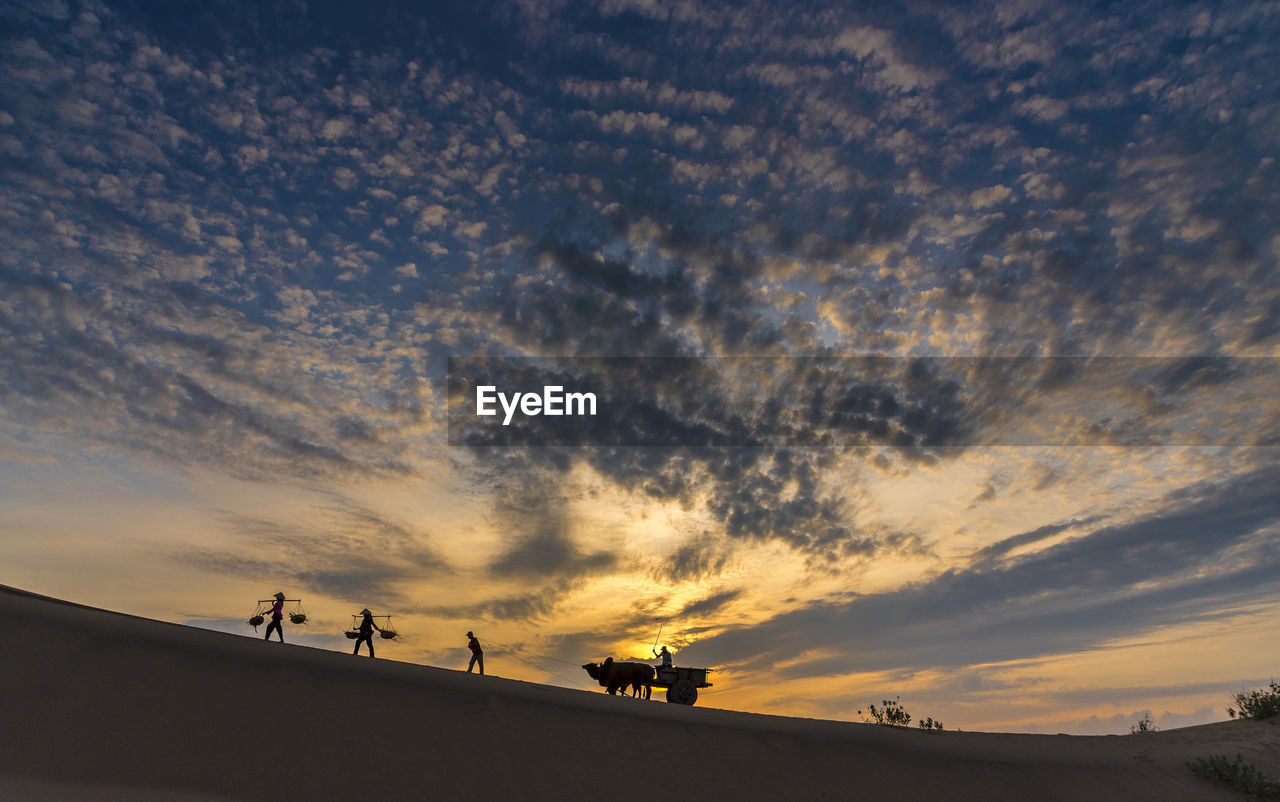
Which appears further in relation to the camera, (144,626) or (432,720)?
(144,626)

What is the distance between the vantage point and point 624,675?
2700 cm

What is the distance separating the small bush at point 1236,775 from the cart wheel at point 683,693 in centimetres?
1668

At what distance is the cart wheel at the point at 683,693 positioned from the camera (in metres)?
27.1

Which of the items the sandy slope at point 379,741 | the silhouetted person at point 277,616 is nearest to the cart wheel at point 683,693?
the sandy slope at point 379,741

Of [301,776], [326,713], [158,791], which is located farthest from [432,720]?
[158,791]

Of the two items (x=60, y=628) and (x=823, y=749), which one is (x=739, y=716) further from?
(x=60, y=628)

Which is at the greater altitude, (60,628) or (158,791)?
(60,628)

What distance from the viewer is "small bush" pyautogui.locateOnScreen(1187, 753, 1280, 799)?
69.5 feet

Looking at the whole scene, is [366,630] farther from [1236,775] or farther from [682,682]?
[1236,775]

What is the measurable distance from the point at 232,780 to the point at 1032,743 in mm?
25931

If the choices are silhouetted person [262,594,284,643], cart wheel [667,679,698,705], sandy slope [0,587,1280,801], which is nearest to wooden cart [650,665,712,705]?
cart wheel [667,679,698,705]

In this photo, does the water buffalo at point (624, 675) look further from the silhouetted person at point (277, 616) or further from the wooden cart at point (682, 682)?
the silhouetted person at point (277, 616)

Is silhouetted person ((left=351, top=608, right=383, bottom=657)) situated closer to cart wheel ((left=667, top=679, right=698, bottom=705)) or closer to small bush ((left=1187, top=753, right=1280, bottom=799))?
cart wheel ((left=667, top=679, right=698, bottom=705))

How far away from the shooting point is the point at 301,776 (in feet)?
41.2
